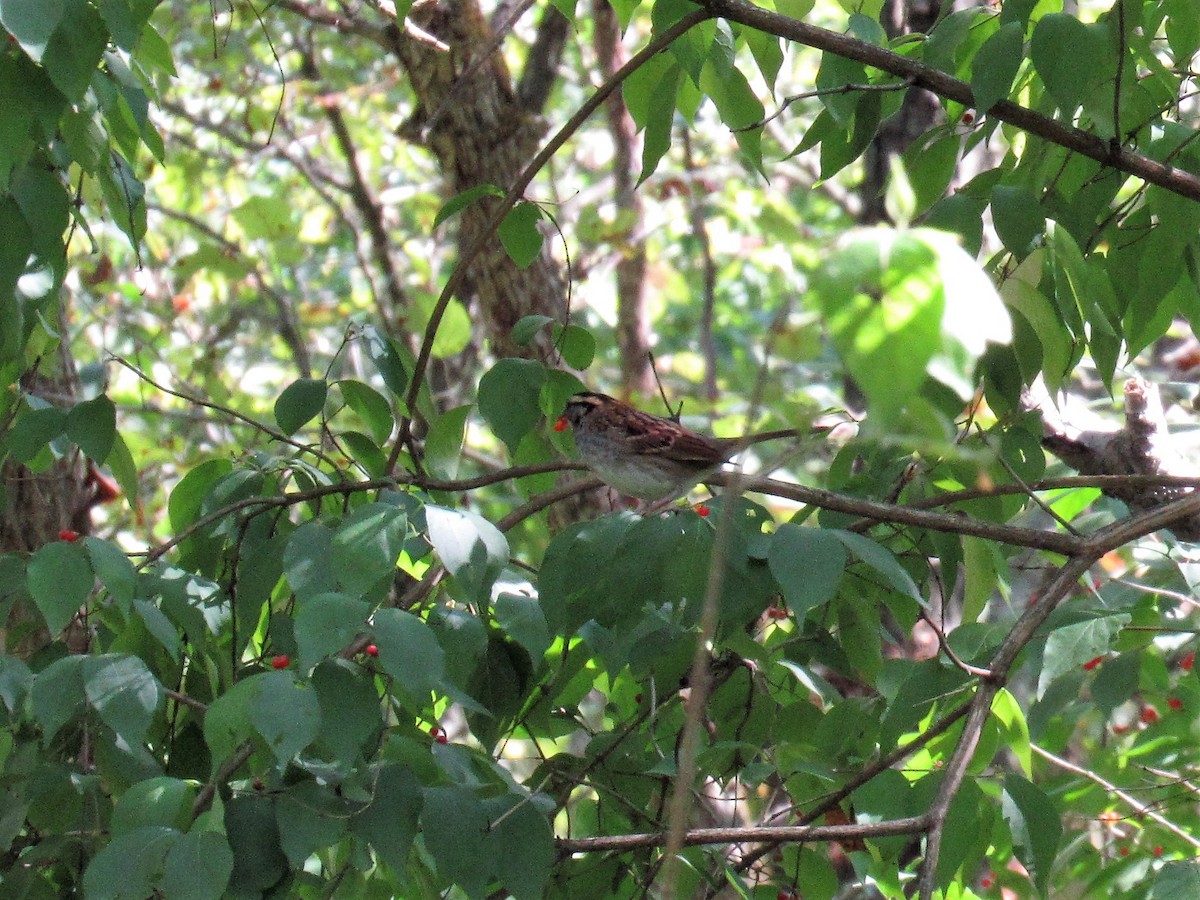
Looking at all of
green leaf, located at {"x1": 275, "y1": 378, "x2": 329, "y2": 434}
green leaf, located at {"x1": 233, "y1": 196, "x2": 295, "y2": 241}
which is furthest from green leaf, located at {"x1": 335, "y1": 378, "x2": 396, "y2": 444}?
green leaf, located at {"x1": 233, "y1": 196, "x2": 295, "y2": 241}

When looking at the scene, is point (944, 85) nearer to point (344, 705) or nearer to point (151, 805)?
point (344, 705)

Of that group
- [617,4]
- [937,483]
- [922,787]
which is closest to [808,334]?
[922,787]

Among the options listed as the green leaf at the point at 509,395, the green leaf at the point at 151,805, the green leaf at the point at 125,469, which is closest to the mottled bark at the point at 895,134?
the green leaf at the point at 509,395

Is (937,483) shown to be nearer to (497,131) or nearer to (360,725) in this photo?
(360,725)

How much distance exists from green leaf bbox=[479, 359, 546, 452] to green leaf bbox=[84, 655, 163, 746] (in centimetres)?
88

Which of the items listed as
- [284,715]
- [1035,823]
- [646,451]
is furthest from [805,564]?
[646,451]

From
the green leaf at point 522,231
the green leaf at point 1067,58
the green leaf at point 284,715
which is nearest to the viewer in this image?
the green leaf at point 284,715

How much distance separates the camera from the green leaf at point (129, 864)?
5.41 ft

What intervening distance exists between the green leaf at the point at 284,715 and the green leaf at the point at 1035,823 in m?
1.06

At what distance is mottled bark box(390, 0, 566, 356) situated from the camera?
471 cm

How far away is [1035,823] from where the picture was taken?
2.01 metres

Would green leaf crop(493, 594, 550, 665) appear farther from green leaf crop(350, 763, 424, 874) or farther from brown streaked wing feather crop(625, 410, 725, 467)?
brown streaked wing feather crop(625, 410, 725, 467)

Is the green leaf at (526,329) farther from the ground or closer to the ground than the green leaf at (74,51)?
closer to the ground

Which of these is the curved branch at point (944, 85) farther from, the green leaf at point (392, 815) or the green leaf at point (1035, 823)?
the green leaf at point (392, 815)
